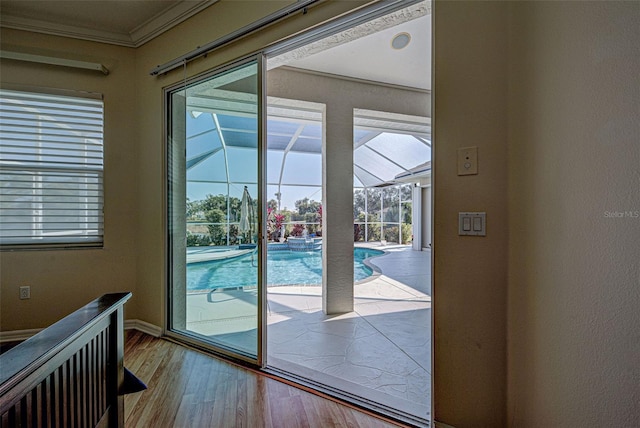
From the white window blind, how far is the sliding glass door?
798 mm

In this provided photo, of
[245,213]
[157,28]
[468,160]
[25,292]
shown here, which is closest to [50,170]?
[25,292]

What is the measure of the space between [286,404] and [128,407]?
3.00 feet

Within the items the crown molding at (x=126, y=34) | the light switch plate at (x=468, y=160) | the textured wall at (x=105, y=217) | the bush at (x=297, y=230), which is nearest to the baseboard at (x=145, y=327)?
the textured wall at (x=105, y=217)

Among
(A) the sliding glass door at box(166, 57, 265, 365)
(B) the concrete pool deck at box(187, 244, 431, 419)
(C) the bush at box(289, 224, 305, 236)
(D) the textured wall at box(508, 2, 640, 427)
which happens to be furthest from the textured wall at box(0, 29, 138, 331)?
(C) the bush at box(289, 224, 305, 236)

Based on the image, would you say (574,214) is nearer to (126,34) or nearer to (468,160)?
(468,160)

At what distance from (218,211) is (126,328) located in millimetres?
1600

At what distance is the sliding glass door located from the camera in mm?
2406

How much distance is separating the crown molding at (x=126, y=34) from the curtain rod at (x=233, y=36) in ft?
1.13

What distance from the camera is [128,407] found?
182 centimetres

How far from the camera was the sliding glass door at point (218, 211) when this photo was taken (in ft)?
7.89

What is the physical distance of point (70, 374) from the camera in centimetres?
107

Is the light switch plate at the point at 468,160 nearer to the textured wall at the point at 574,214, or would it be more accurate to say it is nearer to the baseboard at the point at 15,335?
the textured wall at the point at 574,214

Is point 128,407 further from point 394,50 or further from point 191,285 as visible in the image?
point 394,50

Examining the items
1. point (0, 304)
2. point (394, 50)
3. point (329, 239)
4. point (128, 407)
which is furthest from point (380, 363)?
point (0, 304)
